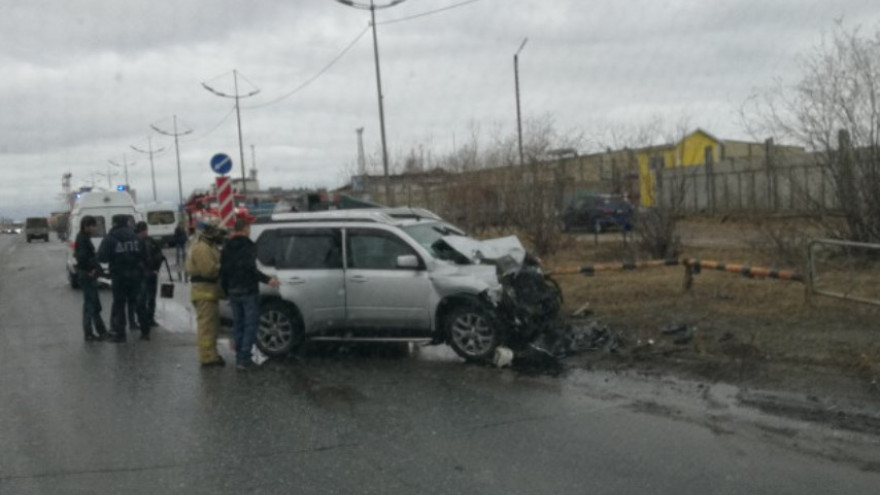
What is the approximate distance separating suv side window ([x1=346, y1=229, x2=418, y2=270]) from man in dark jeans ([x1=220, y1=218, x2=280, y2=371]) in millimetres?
1092

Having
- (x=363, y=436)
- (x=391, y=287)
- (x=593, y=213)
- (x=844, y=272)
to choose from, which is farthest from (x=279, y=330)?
(x=593, y=213)

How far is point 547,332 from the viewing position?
36.9 ft

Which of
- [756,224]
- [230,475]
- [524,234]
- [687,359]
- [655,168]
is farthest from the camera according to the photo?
[524,234]

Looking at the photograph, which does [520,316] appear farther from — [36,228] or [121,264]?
[36,228]

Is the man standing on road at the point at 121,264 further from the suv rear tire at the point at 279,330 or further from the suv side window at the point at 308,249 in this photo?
the suv rear tire at the point at 279,330

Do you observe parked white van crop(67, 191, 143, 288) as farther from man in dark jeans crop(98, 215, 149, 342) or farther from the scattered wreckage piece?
the scattered wreckage piece

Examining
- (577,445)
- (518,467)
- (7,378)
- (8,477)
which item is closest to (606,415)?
(577,445)

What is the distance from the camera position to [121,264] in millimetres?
13367

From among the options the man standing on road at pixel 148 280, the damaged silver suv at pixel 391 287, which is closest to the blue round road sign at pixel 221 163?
the man standing on road at pixel 148 280

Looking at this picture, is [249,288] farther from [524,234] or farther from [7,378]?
[524,234]

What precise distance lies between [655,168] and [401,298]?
958 centimetres

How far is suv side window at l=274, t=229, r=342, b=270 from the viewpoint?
11523mm

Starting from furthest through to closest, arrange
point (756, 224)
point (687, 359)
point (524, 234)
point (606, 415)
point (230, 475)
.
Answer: point (524, 234), point (756, 224), point (687, 359), point (606, 415), point (230, 475)

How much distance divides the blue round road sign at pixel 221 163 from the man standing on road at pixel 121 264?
181 inches
